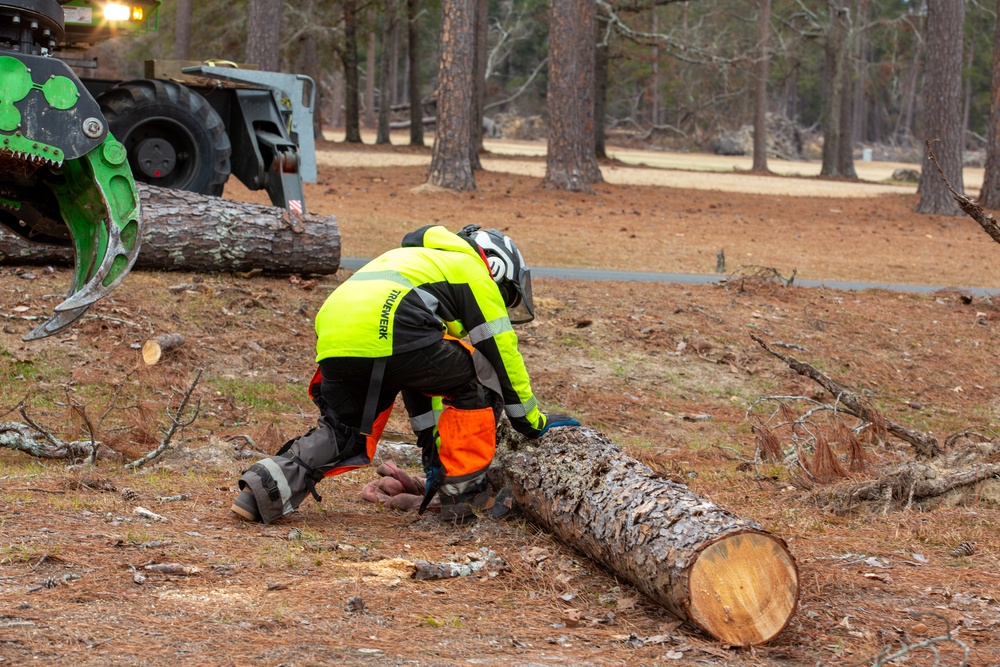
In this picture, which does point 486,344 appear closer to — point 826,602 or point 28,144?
point 826,602

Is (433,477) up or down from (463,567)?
up

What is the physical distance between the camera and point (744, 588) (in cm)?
409

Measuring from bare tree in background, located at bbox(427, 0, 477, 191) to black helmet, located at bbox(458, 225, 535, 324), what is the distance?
15.4 m

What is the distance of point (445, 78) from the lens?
67.7ft

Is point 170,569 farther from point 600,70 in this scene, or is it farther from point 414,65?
point 414,65

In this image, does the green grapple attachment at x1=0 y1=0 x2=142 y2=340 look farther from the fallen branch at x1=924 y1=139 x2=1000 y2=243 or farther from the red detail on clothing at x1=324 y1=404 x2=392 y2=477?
the fallen branch at x1=924 y1=139 x2=1000 y2=243

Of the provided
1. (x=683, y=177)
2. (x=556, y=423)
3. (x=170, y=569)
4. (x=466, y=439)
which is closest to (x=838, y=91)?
(x=683, y=177)

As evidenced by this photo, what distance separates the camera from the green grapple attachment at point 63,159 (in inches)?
205

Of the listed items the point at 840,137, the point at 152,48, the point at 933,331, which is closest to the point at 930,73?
the point at 933,331

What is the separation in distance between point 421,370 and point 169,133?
24.0ft

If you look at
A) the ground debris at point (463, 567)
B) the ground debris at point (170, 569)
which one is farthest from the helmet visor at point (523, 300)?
the ground debris at point (170, 569)

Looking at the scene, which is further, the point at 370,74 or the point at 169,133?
the point at 370,74

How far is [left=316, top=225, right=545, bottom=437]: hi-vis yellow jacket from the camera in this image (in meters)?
5.02

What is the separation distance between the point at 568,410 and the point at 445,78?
1282 cm
